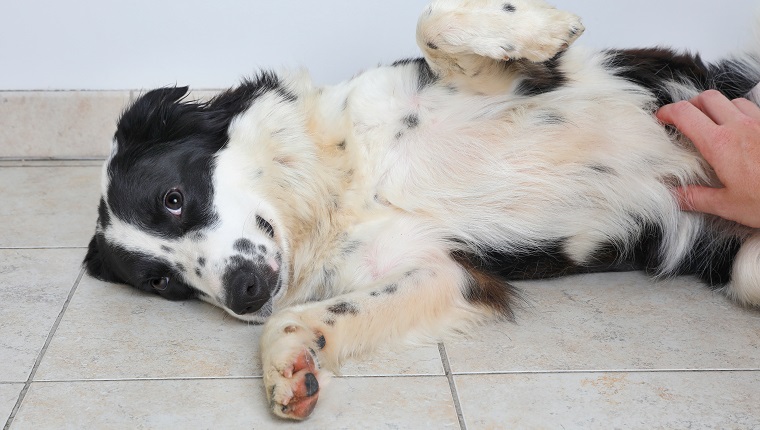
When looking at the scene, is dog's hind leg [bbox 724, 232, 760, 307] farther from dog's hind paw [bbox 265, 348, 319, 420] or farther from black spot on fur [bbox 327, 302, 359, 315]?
dog's hind paw [bbox 265, 348, 319, 420]

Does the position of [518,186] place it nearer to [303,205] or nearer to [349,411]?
[303,205]

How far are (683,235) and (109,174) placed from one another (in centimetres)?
195

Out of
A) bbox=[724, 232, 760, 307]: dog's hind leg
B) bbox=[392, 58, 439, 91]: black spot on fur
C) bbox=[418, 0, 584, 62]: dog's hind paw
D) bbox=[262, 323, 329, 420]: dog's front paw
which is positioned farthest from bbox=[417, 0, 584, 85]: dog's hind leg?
bbox=[262, 323, 329, 420]: dog's front paw

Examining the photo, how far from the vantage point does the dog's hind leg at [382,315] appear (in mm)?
2265

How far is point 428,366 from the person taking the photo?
233 cm

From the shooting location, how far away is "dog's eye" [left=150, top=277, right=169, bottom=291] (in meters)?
2.74

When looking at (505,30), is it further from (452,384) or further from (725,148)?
(452,384)

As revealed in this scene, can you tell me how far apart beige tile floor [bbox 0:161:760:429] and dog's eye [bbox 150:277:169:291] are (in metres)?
0.07

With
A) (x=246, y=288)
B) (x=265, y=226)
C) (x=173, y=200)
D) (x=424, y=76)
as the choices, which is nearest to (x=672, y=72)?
(x=424, y=76)

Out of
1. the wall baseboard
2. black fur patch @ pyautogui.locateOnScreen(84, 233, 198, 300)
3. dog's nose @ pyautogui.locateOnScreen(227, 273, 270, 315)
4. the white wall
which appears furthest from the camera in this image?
the wall baseboard

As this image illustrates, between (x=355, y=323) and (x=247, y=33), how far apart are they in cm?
202

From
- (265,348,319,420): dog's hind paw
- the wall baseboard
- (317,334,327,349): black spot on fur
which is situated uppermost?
(265,348,319,420): dog's hind paw

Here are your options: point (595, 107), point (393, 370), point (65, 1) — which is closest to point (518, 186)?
point (595, 107)

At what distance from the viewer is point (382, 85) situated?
2.78 metres
